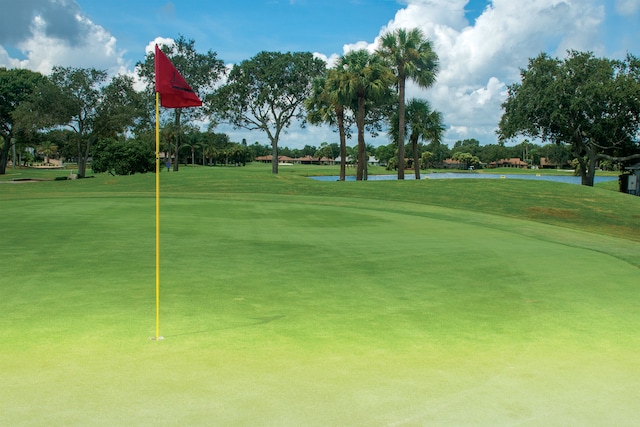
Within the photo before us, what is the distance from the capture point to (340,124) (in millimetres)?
53812

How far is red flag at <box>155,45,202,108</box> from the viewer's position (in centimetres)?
637

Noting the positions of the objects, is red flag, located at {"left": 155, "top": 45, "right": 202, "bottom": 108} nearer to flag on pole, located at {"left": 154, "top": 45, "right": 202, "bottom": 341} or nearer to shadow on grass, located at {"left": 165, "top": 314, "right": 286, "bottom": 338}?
flag on pole, located at {"left": 154, "top": 45, "right": 202, "bottom": 341}

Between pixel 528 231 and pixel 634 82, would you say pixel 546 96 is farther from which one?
pixel 528 231

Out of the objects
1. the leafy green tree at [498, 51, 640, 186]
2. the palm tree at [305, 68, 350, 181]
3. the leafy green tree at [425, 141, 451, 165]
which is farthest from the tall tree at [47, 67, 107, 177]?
the leafy green tree at [425, 141, 451, 165]

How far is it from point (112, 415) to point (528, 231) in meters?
17.6

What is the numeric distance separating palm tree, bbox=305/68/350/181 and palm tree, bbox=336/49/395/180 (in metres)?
0.40

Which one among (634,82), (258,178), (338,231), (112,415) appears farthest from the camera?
(634,82)

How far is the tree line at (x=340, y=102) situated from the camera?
50375 millimetres

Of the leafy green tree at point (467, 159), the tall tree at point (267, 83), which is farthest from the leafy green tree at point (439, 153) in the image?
the tall tree at point (267, 83)

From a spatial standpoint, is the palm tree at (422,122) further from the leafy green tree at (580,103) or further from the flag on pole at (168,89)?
the flag on pole at (168,89)

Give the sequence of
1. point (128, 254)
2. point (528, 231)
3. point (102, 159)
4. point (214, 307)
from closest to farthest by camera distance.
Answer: point (214, 307)
point (128, 254)
point (528, 231)
point (102, 159)

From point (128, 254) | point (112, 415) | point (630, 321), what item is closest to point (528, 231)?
point (630, 321)

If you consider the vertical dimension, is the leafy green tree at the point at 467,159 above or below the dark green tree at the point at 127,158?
above

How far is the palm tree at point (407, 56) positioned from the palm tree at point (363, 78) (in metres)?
1.23
